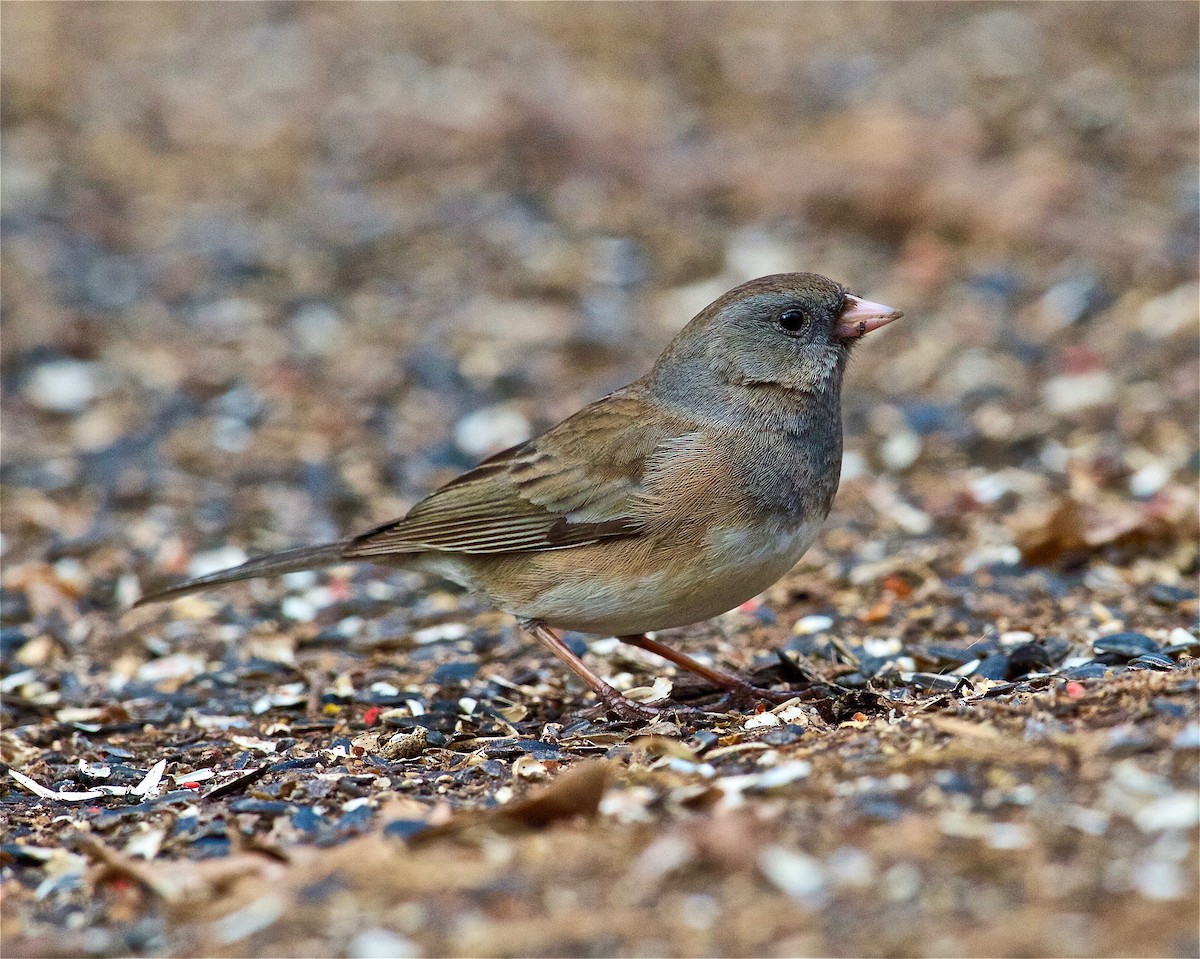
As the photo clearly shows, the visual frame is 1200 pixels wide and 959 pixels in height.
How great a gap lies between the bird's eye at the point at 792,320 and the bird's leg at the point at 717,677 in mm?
987

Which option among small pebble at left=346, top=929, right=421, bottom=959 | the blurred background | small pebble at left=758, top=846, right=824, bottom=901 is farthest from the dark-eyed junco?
the blurred background

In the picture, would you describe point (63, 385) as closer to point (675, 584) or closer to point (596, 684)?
point (596, 684)

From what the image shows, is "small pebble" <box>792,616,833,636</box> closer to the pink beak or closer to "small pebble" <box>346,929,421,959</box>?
the pink beak

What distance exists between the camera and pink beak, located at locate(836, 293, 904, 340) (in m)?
4.16

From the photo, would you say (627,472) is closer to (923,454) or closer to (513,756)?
(513,756)

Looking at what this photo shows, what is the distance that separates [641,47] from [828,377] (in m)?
6.29

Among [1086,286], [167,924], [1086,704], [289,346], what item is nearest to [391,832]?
[167,924]

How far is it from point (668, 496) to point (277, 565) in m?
1.28

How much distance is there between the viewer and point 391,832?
9.55ft

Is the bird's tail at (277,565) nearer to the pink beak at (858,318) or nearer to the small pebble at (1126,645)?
the pink beak at (858,318)

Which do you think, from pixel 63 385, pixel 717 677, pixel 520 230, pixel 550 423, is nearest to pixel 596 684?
pixel 717 677

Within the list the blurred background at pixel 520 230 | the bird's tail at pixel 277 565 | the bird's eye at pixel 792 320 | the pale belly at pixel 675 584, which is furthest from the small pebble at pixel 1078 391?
the bird's tail at pixel 277 565

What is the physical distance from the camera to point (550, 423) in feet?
21.6

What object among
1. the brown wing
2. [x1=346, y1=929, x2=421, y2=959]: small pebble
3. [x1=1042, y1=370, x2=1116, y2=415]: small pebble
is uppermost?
the brown wing
